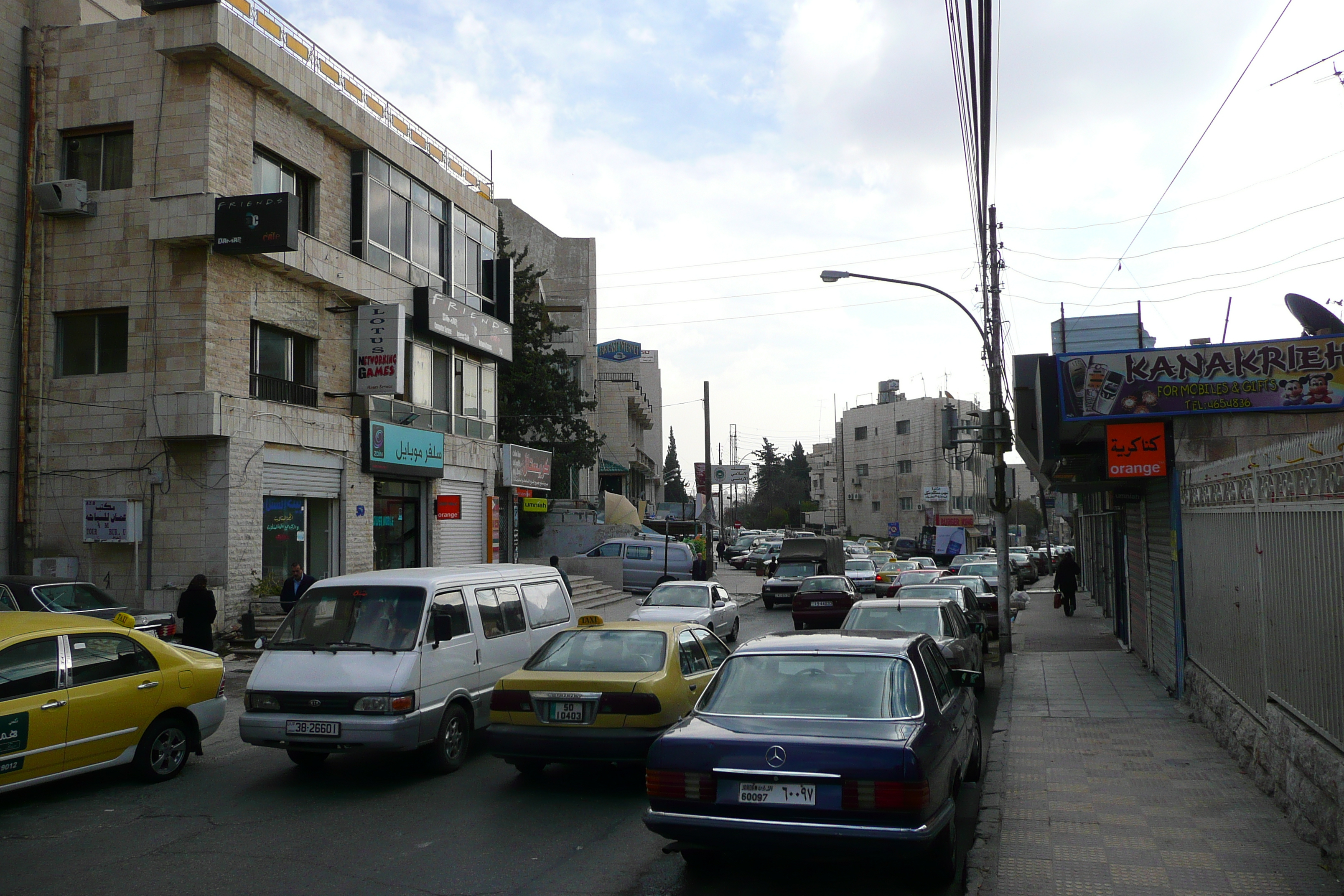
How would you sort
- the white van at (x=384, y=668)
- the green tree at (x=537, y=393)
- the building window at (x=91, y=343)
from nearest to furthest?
the white van at (x=384, y=668)
the building window at (x=91, y=343)
the green tree at (x=537, y=393)

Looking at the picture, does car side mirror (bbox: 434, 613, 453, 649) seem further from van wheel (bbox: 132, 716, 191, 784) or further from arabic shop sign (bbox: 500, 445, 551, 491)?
arabic shop sign (bbox: 500, 445, 551, 491)

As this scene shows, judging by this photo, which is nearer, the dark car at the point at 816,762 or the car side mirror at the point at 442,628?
the dark car at the point at 816,762

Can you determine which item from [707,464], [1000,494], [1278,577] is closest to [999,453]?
[1000,494]

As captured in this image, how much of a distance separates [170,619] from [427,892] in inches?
445

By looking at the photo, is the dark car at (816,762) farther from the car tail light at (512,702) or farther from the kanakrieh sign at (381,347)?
the kanakrieh sign at (381,347)

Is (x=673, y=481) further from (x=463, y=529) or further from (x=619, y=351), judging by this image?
(x=463, y=529)

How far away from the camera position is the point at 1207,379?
12336 millimetres

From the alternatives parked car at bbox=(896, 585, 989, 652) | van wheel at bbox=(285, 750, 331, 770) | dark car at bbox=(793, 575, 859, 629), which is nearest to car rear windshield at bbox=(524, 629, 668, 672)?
van wheel at bbox=(285, 750, 331, 770)

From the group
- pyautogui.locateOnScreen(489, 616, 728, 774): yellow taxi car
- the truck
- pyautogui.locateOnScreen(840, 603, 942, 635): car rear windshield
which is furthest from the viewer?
the truck

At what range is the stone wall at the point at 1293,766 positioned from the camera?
19.6 feet

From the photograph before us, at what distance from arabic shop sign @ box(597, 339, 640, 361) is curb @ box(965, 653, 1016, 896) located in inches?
2489

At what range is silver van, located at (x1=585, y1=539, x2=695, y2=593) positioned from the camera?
35281 millimetres

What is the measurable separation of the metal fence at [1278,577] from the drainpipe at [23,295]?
20354 millimetres

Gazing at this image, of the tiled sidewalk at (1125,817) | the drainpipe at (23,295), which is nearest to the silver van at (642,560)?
the drainpipe at (23,295)
